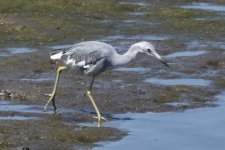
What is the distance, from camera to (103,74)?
15859 mm

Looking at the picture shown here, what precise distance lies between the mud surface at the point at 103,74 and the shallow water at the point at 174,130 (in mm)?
254

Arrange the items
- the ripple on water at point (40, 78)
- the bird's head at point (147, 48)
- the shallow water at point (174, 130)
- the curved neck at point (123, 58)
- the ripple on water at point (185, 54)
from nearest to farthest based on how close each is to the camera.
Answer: the shallow water at point (174, 130), the bird's head at point (147, 48), the curved neck at point (123, 58), the ripple on water at point (40, 78), the ripple on water at point (185, 54)

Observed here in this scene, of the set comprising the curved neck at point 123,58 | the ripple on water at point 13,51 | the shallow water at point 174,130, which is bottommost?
the ripple on water at point 13,51

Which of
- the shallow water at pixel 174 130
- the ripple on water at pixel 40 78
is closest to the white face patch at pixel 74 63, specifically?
the shallow water at pixel 174 130

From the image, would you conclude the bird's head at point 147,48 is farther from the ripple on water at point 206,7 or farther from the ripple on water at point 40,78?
the ripple on water at point 206,7

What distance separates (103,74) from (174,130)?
3.81m

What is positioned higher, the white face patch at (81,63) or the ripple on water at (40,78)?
the white face patch at (81,63)

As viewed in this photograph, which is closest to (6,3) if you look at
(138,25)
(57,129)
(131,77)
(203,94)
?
(138,25)

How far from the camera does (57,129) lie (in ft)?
39.7

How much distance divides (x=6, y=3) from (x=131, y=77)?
7244 mm

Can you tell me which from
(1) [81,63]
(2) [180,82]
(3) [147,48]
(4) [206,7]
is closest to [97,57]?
(1) [81,63]

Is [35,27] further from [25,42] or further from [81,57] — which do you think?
[81,57]

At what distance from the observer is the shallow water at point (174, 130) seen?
11.5 metres

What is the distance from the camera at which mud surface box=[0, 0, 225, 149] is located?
12.3m
